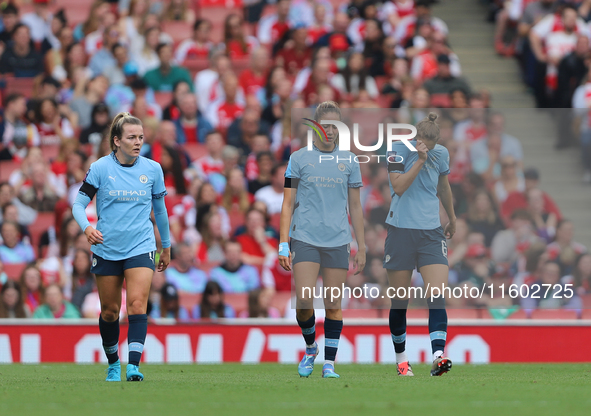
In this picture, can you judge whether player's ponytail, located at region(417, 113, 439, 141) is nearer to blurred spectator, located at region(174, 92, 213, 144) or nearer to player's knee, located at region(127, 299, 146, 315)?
player's knee, located at region(127, 299, 146, 315)

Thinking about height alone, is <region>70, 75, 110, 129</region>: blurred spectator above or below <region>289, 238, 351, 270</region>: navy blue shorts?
above

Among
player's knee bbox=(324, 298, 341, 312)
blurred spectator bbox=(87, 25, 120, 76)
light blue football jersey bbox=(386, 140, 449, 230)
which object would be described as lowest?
player's knee bbox=(324, 298, 341, 312)

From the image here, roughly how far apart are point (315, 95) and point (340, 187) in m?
7.62

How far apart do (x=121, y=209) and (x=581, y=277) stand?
262 inches

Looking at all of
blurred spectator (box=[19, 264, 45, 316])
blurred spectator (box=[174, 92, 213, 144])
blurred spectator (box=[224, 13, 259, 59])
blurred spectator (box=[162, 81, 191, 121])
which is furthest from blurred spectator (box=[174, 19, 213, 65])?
blurred spectator (box=[19, 264, 45, 316])

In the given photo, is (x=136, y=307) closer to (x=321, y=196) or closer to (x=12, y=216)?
(x=321, y=196)

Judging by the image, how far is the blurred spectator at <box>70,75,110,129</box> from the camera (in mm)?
16062

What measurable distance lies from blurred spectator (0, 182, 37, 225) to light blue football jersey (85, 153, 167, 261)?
686cm

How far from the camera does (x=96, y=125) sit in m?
15.4

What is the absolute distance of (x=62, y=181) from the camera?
48.9ft

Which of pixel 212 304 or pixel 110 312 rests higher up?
pixel 110 312

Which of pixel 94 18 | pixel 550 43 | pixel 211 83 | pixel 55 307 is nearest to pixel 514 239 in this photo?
pixel 550 43

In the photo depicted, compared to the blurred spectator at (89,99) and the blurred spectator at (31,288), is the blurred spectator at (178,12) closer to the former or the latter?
the blurred spectator at (89,99)

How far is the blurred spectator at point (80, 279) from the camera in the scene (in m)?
12.9
